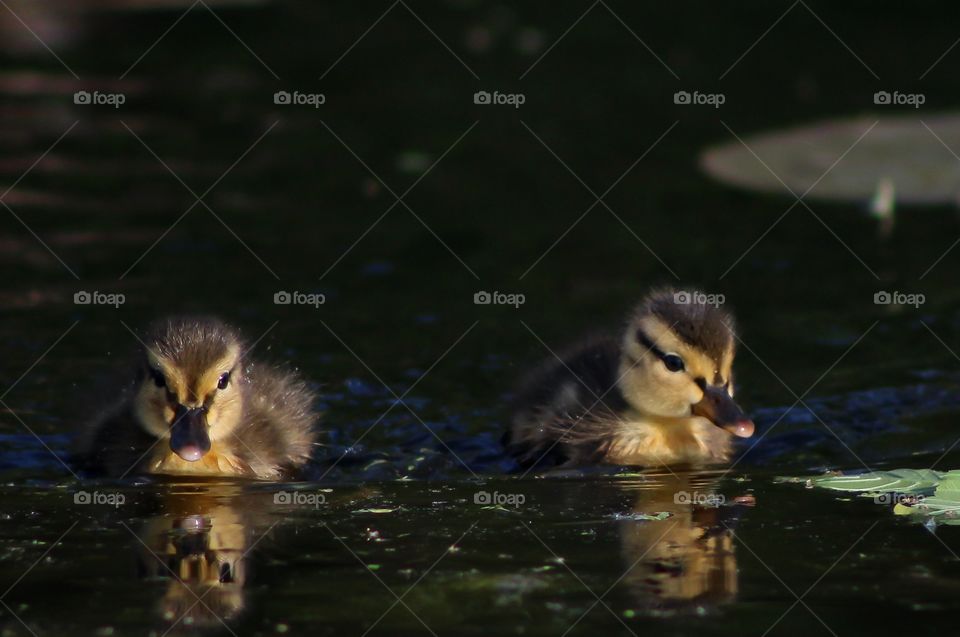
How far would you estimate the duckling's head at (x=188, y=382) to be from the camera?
6.15 metres

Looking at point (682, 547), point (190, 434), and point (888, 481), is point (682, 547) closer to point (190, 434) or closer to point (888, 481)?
point (888, 481)

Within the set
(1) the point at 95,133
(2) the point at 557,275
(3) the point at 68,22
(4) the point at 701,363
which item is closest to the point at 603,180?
(2) the point at 557,275

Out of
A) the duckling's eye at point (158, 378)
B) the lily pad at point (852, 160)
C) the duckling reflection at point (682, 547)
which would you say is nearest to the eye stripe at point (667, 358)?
the duckling reflection at point (682, 547)

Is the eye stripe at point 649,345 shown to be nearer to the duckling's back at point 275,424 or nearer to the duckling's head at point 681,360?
the duckling's head at point 681,360

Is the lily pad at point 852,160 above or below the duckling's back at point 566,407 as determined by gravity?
above

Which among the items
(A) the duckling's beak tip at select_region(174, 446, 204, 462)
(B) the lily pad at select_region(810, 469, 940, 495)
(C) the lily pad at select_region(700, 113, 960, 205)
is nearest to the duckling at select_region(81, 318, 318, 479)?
(A) the duckling's beak tip at select_region(174, 446, 204, 462)

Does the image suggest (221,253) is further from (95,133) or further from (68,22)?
(68,22)

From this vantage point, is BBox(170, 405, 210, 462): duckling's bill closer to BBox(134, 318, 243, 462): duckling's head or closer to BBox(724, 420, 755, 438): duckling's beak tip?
BBox(134, 318, 243, 462): duckling's head

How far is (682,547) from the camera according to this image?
5.28 meters

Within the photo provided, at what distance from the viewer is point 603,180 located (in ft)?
34.7

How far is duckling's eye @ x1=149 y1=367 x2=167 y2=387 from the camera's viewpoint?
621 centimetres

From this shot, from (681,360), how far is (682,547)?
139 centimetres

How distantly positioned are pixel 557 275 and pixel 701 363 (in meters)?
2.59

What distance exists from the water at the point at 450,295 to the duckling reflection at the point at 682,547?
0.02m
